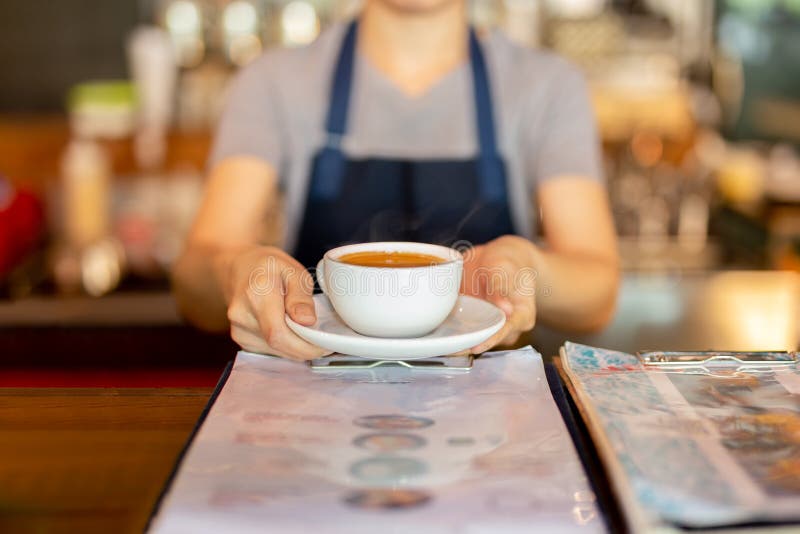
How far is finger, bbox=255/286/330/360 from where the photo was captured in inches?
36.5

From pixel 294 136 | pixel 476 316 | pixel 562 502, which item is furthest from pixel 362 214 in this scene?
pixel 562 502

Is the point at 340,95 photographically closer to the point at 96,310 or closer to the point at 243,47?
the point at 96,310

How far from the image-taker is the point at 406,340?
0.87 m

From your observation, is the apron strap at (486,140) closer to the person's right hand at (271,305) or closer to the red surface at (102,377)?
the red surface at (102,377)

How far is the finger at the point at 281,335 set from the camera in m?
0.93

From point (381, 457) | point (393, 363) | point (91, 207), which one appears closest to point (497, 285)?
point (393, 363)

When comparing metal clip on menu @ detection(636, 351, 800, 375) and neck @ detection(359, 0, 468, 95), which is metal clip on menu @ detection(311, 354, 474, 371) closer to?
metal clip on menu @ detection(636, 351, 800, 375)

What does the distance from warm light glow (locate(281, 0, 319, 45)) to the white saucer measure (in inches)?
132

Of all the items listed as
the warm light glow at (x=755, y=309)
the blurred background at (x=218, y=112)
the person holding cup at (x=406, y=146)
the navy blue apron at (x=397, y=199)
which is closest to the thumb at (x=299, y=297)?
the person holding cup at (x=406, y=146)

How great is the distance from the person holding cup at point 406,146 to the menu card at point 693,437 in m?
0.70

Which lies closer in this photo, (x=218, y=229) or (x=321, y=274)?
(x=321, y=274)

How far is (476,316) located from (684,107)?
299cm

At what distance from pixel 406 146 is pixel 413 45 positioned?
0.21m

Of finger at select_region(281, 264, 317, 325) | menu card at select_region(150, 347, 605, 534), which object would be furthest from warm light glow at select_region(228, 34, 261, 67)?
menu card at select_region(150, 347, 605, 534)
